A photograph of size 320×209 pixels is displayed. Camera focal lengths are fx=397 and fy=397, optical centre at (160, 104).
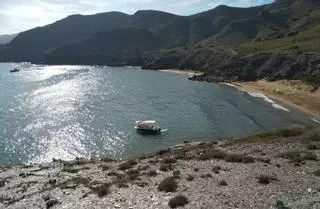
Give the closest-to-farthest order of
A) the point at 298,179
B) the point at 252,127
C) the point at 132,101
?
the point at 298,179 → the point at 252,127 → the point at 132,101

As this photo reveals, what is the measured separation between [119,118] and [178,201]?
7815 cm

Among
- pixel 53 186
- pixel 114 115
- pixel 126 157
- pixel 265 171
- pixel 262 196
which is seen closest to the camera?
pixel 262 196

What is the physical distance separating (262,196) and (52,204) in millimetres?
19080

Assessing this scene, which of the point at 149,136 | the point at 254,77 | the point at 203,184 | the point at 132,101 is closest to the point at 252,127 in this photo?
the point at 149,136

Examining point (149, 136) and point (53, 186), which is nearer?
point (53, 186)

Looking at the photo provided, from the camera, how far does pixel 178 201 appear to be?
3172 centimetres

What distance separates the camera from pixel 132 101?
450 ft

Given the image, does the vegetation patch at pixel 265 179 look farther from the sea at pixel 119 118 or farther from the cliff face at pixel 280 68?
the cliff face at pixel 280 68

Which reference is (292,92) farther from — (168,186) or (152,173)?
(168,186)

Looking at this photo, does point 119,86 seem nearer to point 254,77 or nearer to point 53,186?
point 254,77

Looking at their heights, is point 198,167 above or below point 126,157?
above

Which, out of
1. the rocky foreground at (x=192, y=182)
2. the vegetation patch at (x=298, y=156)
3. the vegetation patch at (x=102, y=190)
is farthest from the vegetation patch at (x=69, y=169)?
the vegetation patch at (x=298, y=156)

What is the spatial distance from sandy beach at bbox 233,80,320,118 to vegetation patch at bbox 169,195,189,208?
80.0 metres

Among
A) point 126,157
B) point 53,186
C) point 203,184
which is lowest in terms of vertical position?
point 126,157
